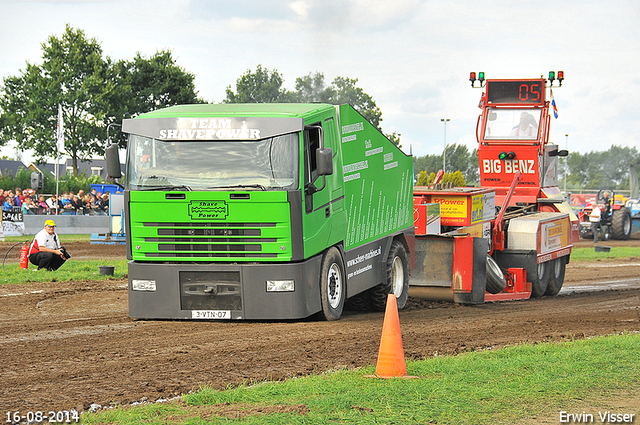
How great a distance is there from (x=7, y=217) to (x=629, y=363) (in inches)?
913

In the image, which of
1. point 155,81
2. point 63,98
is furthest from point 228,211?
point 155,81

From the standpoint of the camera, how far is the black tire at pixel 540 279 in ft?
47.2

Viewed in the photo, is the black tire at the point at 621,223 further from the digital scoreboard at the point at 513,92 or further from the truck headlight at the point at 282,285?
the truck headlight at the point at 282,285

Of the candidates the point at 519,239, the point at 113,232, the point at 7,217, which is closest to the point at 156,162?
the point at 519,239

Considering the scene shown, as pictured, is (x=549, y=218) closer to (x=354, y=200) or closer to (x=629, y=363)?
(x=354, y=200)

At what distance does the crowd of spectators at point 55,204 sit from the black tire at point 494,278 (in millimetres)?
19104

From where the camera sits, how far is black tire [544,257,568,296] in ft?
50.0

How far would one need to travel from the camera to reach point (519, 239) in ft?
46.9

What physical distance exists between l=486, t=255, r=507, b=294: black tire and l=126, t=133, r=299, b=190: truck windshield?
565 centimetres

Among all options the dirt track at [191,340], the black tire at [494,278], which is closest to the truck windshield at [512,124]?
the black tire at [494,278]

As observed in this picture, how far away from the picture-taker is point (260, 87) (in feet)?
131

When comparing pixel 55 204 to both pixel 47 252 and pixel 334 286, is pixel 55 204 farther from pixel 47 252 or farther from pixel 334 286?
pixel 334 286

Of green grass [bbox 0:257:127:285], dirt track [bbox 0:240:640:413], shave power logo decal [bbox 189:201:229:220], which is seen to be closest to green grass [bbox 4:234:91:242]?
green grass [bbox 0:257:127:285]

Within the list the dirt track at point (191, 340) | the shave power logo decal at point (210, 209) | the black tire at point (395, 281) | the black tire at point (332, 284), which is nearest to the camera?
the dirt track at point (191, 340)
